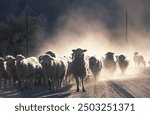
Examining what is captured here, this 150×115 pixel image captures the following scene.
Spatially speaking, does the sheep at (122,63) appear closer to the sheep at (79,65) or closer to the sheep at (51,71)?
the sheep at (51,71)

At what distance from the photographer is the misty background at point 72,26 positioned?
5241 cm

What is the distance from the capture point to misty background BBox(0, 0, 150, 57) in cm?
5241

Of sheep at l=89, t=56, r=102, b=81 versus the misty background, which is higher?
the misty background

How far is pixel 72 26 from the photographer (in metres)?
80.9

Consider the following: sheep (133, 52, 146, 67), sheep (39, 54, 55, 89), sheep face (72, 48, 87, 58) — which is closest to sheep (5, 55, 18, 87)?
sheep (39, 54, 55, 89)

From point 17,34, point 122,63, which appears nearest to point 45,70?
point 122,63

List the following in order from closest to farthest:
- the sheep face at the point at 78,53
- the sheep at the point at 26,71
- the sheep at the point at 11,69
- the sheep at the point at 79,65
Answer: the sheep face at the point at 78,53 → the sheep at the point at 79,65 → the sheep at the point at 26,71 → the sheep at the point at 11,69

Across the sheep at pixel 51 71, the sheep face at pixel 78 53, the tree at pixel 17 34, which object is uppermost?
the tree at pixel 17 34

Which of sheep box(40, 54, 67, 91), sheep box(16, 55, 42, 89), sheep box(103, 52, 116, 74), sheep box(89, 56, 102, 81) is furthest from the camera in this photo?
sheep box(103, 52, 116, 74)

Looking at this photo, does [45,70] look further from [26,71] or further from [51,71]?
[26,71]

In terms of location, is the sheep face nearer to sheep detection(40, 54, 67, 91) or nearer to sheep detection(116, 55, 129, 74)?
sheep detection(40, 54, 67, 91)

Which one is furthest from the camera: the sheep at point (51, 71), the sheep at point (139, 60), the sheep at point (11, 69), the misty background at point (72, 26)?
the misty background at point (72, 26)

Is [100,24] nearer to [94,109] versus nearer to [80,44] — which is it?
[80,44]

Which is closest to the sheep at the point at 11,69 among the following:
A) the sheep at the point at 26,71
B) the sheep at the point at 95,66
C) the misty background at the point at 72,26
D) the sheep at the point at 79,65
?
the sheep at the point at 26,71
